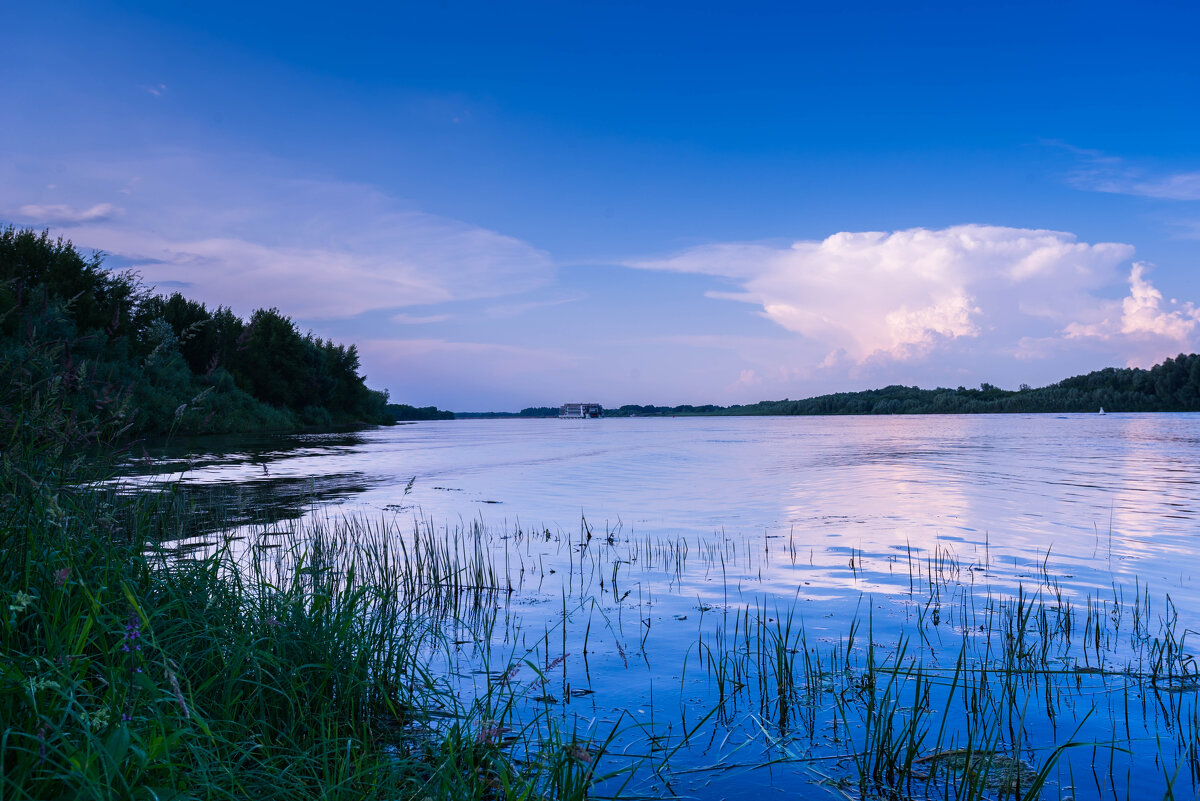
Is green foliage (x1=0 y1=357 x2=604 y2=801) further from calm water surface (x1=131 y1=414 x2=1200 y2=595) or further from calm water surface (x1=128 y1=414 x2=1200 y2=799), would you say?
calm water surface (x1=128 y1=414 x2=1200 y2=799)

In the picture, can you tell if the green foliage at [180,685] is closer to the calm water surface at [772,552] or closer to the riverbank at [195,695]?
the riverbank at [195,695]

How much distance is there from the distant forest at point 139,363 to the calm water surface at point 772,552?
106cm

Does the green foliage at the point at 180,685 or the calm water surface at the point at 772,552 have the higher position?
the green foliage at the point at 180,685

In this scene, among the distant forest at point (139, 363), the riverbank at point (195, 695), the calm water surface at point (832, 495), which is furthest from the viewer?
the calm water surface at point (832, 495)

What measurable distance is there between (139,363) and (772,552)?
34.6 ft

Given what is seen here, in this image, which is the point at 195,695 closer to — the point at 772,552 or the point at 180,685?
the point at 180,685

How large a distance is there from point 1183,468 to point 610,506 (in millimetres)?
25822

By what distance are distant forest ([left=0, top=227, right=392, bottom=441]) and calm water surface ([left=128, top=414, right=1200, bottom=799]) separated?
3.47ft

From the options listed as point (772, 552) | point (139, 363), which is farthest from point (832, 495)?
point (139, 363)

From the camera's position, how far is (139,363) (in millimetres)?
7539

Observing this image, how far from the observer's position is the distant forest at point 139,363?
538 centimetres

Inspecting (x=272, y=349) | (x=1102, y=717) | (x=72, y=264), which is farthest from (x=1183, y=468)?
(x=272, y=349)

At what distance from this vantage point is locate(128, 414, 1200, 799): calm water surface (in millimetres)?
5918

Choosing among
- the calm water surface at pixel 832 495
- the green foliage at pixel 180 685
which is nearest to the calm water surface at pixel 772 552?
the calm water surface at pixel 832 495
